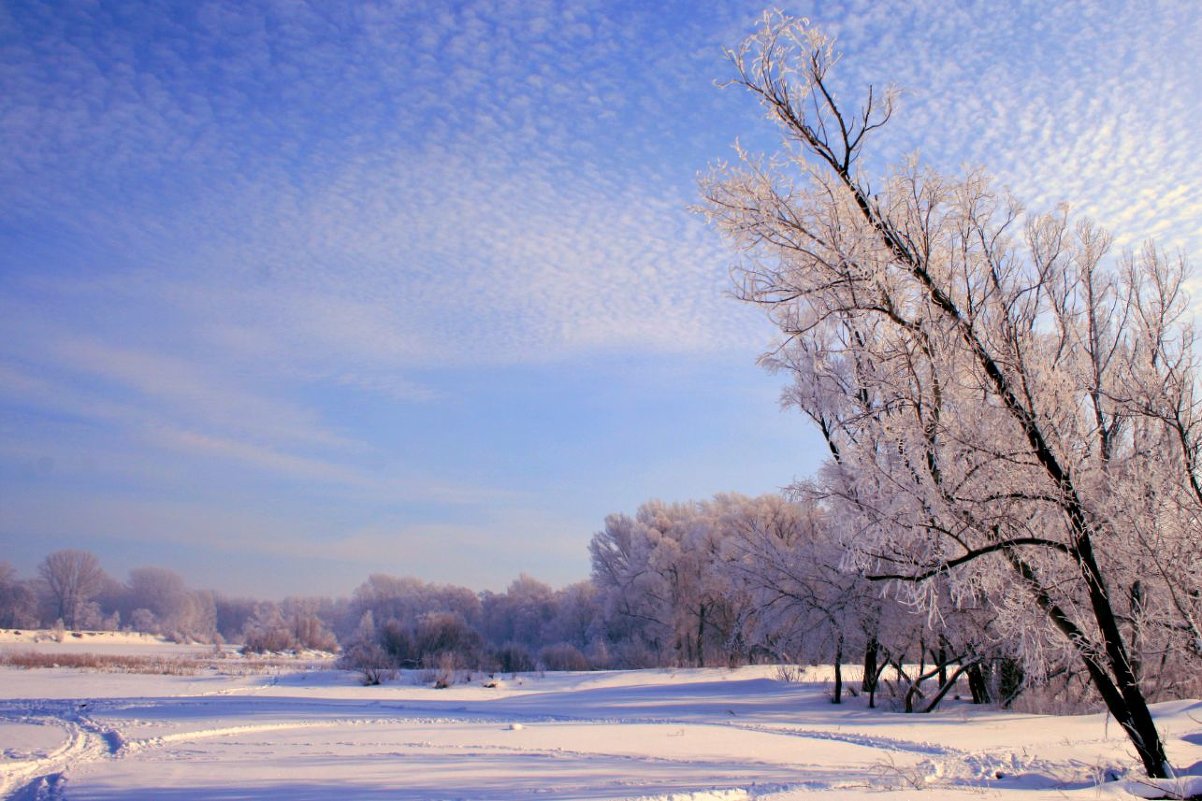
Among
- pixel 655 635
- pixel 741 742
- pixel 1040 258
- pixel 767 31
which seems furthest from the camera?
pixel 655 635

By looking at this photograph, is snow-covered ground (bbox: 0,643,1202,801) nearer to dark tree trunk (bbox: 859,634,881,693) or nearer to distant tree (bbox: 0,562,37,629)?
dark tree trunk (bbox: 859,634,881,693)

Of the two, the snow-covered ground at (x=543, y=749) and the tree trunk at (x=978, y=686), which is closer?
the snow-covered ground at (x=543, y=749)

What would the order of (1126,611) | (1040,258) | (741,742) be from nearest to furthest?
(1126,611) < (1040,258) < (741,742)

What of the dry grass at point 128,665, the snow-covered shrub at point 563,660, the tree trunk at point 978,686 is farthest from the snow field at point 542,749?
the snow-covered shrub at point 563,660

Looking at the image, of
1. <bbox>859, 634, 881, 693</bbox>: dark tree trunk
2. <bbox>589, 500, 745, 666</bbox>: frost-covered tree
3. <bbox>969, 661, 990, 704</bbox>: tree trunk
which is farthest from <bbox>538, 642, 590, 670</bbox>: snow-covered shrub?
<bbox>969, 661, 990, 704</bbox>: tree trunk

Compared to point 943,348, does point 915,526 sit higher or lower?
lower

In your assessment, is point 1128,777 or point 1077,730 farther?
point 1077,730

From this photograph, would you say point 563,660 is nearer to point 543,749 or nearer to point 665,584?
point 665,584

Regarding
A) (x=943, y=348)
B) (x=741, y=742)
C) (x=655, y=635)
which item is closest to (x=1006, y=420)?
(x=943, y=348)

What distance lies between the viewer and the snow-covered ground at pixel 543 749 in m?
9.20

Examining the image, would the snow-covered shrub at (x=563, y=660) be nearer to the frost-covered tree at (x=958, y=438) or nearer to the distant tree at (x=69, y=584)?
the frost-covered tree at (x=958, y=438)

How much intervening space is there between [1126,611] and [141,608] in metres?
154

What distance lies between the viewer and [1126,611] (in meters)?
9.79

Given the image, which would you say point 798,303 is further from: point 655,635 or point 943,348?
point 655,635
